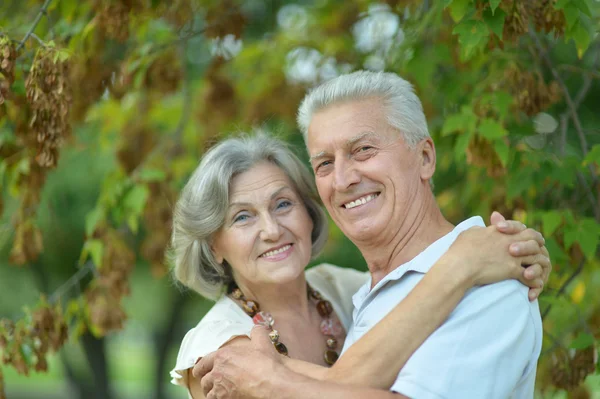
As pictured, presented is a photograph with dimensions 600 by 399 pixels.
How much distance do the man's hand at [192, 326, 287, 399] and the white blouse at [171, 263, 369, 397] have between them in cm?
13

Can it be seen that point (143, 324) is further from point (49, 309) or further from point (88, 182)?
point (49, 309)

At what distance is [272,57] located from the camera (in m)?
6.09

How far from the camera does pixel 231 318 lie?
3.14 metres

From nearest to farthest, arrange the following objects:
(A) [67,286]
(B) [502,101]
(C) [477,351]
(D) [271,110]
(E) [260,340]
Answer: (C) [477,351] < (E) [260,340] < (B) [502,101] < (A) [67,286] < (D) [271,110]

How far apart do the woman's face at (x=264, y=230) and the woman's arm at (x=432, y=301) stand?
837 millimetres

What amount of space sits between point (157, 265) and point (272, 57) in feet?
6.69

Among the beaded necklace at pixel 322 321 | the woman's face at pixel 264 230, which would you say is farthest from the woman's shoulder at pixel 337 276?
the woman's face at pixel 264 230

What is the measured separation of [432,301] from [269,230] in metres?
1.05

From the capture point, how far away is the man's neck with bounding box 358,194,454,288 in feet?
9.27

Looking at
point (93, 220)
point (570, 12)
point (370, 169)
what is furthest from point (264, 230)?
point (570, 12)

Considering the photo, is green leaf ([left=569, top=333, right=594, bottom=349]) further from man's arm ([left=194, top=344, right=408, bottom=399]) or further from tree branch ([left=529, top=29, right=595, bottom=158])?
man's arm ([left=194, top=344, right=408, bottom=399])

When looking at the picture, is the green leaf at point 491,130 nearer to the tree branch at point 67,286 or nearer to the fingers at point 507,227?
the fingers at point 507,227

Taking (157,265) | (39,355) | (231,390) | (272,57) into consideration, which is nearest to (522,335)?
(231,390)

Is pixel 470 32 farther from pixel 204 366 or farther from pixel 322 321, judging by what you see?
pixel 204 366
